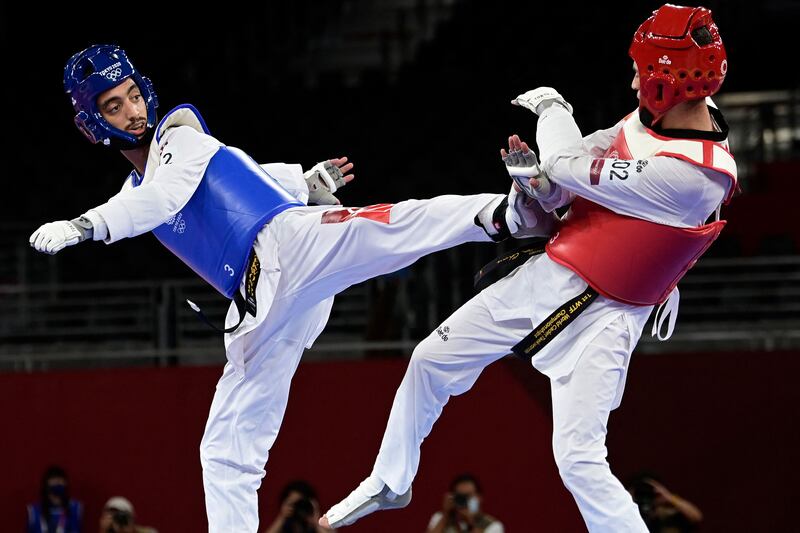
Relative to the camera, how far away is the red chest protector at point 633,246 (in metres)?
4.53

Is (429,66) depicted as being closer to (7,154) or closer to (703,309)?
(7,154)

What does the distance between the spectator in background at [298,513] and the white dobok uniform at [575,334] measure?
9.41 feet

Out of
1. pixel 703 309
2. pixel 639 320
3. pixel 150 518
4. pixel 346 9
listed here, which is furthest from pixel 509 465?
pixel 346 9

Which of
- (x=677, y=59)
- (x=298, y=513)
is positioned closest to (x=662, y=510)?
(x=298, y=513)

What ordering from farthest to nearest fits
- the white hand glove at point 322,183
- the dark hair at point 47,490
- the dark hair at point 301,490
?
the dark hair at point 47,490, the dark hair at point 301,490, the white hand glove at point 322,183

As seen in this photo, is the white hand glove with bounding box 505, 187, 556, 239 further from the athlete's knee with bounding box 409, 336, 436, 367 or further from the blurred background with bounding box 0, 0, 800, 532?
the blurred background with bounding box 0, 0, 800, 532

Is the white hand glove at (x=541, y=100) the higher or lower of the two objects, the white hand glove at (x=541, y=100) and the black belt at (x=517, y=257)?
the higher

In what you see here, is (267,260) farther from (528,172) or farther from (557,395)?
(557,395)

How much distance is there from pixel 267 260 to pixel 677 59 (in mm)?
1804

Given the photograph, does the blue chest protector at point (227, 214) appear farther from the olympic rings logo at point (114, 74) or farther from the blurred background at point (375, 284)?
the blurred background at point (375, 284)

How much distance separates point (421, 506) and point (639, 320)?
168 inches

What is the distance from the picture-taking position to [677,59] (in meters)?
4.40

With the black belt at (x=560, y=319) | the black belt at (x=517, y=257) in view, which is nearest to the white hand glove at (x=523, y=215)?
the black belt at (x=517, y=257)

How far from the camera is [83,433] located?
8844 mm
